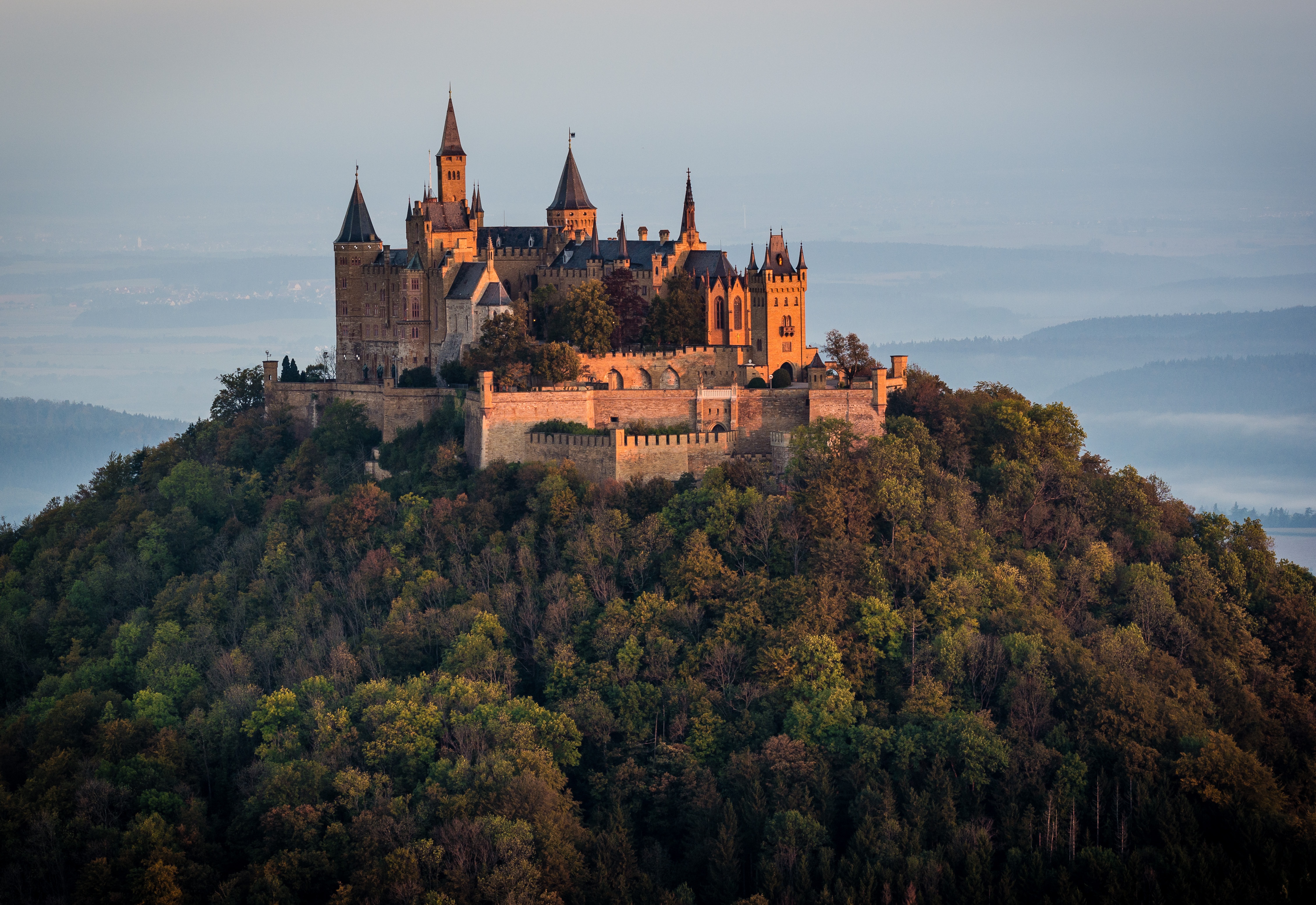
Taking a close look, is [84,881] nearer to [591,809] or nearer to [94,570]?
[591,809]

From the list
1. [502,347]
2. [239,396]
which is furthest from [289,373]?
[502,347]

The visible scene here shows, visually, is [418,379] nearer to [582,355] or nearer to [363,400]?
[363,400]

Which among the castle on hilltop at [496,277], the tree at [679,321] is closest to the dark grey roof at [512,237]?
the castle on hilltop at [496,277]

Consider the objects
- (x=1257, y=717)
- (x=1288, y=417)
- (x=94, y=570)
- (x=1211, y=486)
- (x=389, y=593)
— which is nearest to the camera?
(x=1257, y=717)

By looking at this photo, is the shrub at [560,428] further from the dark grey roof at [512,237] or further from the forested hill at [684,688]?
the dark grey roof at [512,237]

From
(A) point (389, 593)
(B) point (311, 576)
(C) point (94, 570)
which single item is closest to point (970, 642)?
(A) point (389, 593)

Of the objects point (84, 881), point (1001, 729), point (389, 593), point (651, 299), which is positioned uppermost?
point (651, 299)
